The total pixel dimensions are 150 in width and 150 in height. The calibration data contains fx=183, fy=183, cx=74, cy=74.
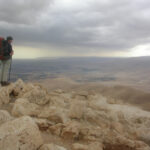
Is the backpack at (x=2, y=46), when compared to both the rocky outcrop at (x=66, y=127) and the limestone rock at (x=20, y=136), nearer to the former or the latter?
the rocky outcrop at (x=66, y=127)

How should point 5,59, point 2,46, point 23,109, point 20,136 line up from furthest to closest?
1. point 5,59
2. point 2,46
3. point 23,109
4. point 20,136

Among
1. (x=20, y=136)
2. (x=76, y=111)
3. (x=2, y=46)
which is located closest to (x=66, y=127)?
(x=76, y=111)

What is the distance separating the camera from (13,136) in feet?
14.9

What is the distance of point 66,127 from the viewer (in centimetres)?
709

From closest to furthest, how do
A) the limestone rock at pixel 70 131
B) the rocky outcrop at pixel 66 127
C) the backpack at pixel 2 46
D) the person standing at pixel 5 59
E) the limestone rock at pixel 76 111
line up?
the rocky outcrop at pixel 66 127 → the limestone rock at pixel 70 131 → the limestone rock at pixel 76 111 → the backpack at pixel 2 46 → the person standing at pixel 5 59

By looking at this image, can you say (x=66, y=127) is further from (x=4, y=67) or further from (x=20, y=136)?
(x=4, y=67)

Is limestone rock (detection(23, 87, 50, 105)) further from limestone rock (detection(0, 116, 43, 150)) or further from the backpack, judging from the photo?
limestone rock (detection(0, 116, 43, 150))

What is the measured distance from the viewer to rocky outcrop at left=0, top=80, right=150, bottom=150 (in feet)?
16.2

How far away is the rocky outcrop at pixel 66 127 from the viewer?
16.2 feet

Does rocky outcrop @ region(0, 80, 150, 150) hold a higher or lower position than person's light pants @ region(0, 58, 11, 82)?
lower

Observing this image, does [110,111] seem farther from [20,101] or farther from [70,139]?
[20,101]

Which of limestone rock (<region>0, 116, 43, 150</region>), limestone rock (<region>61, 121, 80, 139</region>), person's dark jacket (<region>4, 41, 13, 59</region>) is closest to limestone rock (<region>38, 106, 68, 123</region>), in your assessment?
limestone rock (<region>61, 121, 80, 139</region>)

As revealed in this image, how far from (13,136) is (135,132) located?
5.88 metres

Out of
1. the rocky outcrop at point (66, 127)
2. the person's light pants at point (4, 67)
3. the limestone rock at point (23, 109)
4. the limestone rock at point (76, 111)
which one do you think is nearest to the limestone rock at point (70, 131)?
the rocky outcrop at point (66, 127)
